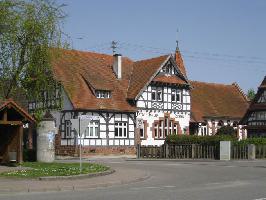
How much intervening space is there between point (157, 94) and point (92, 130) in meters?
8.91

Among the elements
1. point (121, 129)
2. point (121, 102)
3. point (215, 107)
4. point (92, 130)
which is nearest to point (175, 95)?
point (121, 102)

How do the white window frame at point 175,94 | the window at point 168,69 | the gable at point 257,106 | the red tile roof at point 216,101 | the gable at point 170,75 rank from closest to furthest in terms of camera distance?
the gable at point 170,75, the window at point 168,69, the white window frame at point 175,94, the red tile roof at point 216,101, the gable at point 257,106

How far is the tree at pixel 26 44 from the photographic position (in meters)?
29.2

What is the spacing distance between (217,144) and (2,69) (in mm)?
18083

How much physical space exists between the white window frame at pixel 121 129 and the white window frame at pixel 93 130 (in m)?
2.19

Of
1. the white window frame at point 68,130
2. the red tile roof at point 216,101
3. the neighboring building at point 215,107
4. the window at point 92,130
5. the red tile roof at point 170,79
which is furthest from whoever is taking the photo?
the red tile roof at point 216,101

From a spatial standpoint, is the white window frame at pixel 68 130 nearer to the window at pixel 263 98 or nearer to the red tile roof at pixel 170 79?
the red tile roof at pixel 170 79

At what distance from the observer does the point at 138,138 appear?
169 ft

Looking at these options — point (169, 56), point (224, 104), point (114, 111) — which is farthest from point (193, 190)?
point (224, 104)

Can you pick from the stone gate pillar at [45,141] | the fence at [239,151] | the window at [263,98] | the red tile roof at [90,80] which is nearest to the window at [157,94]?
the red tile roof at [90,80]

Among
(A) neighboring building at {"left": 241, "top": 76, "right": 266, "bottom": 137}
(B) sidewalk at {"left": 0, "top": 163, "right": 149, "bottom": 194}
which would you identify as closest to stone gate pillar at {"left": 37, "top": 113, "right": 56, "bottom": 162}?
(B) sidewalk at {"left": 0, "top": 163, "right": 149, "bottom": 194}

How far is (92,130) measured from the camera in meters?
47.9

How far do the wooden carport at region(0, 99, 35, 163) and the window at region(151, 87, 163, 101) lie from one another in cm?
2507

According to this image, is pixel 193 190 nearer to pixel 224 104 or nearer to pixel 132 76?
pixel 132 76
